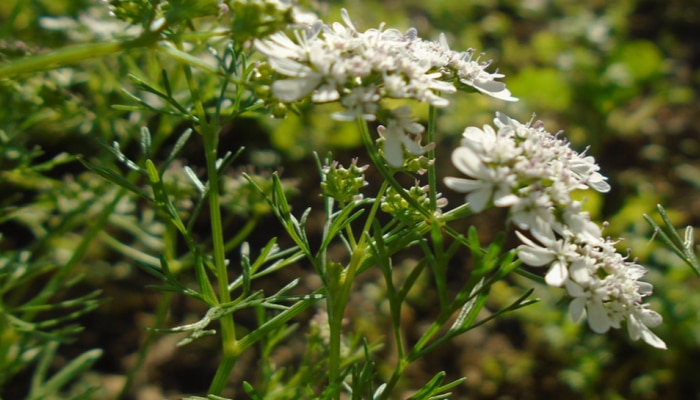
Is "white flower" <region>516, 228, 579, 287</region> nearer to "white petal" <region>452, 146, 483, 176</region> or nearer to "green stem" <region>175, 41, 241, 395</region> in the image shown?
"white petal" <region>452, 146, 483, 176</region>

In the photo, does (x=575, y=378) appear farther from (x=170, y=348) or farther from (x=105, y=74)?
(x=105, y=74)

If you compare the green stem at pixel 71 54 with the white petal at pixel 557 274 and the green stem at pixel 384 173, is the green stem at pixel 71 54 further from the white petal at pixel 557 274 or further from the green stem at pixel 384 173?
the white petal at pixel 557 274

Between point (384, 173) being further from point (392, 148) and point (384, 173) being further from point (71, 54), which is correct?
point (71, 54)

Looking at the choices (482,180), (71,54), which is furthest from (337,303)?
(71,54)

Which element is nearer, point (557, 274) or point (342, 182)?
point (557, 274)

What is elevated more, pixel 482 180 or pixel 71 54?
pixel 71 54

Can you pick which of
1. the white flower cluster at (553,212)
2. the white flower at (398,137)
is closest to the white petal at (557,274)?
the white flower cluster at (553,212)

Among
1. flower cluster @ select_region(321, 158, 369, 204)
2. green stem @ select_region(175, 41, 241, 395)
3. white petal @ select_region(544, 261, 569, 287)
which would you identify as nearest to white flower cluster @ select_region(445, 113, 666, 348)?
white petal @ select_region(544, 261, 569, 287)
